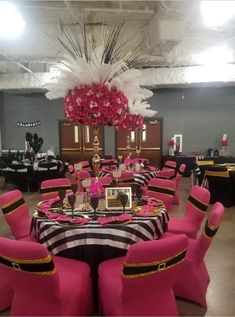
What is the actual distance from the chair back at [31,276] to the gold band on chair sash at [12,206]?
1110 mm

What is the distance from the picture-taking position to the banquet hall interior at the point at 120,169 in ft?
7.38

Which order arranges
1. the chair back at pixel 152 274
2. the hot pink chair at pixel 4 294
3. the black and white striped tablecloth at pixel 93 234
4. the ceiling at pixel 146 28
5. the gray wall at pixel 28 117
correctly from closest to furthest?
the chair back at pixel 152 274 → the black and white striped tablecloth at pixel 93 234 → the hot pink chair at pixel 4 294 → the ceiling at pixel 146 28 → the gray wall at pixel 28 117

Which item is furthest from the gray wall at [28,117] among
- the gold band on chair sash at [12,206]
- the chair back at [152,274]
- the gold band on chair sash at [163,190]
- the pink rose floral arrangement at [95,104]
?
the chair back at [152,274]

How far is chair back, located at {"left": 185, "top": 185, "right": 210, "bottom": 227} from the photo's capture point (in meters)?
2.95

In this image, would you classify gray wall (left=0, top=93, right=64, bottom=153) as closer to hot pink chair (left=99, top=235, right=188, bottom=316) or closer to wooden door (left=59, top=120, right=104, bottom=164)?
wooden door (left=59, top=120, right=104, bottom=164)

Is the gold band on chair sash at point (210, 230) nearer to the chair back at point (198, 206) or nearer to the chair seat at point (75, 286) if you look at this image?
the chair back at point (198, 206)

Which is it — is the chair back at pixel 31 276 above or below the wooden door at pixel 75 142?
below

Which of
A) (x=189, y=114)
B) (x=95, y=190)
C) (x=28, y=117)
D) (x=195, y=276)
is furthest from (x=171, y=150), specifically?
(x=195, y=276)

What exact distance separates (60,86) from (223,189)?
4.15 m

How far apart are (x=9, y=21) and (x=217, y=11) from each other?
9.59 ft

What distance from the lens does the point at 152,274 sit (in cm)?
177

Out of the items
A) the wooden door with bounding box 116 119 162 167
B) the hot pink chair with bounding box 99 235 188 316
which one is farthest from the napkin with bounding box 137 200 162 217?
the wooden door with bounding box 116 119 162 167

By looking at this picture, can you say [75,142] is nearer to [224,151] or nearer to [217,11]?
[224,151]

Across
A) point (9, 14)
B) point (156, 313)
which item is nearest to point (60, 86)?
point (9, 14)
